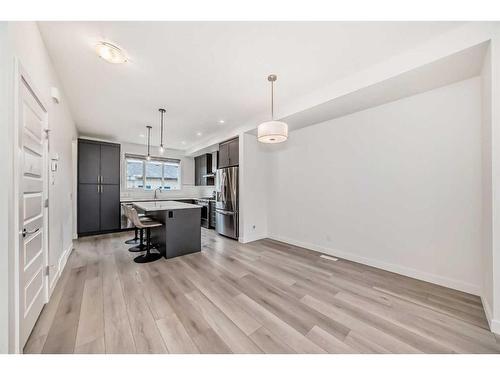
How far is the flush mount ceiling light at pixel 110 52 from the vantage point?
6.31ft

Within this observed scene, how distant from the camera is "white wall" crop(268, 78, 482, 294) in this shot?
7.27 feet

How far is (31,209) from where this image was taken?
5.38ft

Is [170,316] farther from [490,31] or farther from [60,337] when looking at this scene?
[490,31]

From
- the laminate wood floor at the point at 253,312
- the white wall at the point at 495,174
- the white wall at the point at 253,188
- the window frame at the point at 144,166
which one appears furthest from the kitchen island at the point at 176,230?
the white wall at the point at 495,174

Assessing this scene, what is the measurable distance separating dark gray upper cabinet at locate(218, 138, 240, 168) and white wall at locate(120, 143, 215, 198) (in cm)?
190

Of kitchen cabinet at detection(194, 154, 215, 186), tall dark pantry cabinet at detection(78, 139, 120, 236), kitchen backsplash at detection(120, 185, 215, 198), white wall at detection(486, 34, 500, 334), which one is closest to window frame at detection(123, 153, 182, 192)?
kitchen backsplash at detection(120, 185, 215, 198)

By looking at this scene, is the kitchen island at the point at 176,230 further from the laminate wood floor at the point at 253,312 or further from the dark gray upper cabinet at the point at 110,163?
the dark gray upper cabinet at the point at 110,163

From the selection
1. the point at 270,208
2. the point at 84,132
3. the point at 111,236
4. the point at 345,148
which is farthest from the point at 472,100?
the point at 84,132

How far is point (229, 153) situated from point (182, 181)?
3.21m

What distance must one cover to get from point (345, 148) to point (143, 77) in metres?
3.35

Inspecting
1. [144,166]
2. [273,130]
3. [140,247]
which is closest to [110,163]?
[144,166]

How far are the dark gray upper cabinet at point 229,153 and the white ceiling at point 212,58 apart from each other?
3.41ft

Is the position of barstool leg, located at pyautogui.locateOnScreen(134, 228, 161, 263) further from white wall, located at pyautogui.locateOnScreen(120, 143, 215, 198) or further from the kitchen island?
white wall, located at pyautogui.locateOnScreen(120, 143, 215, 198)

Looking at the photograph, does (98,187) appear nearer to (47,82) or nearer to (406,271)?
(47,82)
